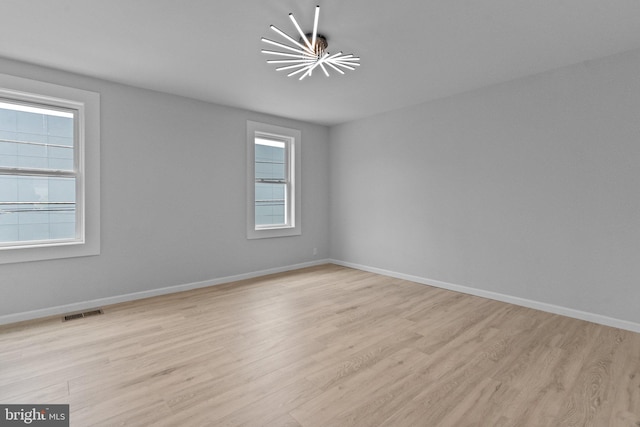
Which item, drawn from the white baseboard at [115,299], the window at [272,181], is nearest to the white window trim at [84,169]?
the white baseboard at [115,299]

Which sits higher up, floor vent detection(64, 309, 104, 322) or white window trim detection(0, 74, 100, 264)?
white window trim detection(0, 74, 100, 264)

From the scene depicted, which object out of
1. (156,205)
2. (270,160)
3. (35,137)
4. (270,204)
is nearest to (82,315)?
(156,205)

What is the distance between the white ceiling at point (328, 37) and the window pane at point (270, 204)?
1736 mm

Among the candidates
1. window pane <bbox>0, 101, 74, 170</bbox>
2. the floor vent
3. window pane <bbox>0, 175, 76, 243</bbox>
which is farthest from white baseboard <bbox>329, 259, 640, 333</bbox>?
window pane <bbox>0, 101, 74, 170</bbox>

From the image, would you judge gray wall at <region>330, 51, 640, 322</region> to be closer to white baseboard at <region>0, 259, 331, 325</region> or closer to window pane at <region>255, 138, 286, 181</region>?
window pane at <region>255, 138, 286, 181</region>

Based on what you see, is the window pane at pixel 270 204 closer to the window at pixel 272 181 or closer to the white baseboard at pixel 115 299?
the window at pixel 272 181

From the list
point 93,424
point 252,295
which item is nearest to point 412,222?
point 252,295

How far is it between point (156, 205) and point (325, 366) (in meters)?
2.97

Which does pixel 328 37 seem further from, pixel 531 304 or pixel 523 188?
pixel 531 304

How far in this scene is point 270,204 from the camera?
5203 mm

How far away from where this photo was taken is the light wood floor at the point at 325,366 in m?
1.73

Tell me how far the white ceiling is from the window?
122cm

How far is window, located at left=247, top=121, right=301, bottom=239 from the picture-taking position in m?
4.79

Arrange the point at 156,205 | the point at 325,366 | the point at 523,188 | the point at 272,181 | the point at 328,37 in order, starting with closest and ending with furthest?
the point at 325,366
the point at 328,37
the point at 523,188
the point at 156,205
the point at 272,181
